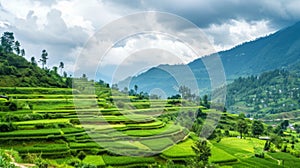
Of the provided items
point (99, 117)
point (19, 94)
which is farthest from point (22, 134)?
point (19, 94)

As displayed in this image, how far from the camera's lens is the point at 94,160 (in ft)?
58.3

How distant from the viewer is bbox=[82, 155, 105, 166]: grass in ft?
56.5

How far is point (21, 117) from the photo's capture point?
23.5 meters

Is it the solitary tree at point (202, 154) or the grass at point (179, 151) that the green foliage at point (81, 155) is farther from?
the solitary tree at point (202, 154)

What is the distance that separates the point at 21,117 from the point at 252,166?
15.7 meters

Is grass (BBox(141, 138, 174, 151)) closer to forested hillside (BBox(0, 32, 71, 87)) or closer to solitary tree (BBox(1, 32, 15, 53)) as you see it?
forested hillside (BBox(0, 32, 71, 87))

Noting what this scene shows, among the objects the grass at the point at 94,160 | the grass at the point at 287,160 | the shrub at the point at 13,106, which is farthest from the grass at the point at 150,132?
the shrub at the point at 13,106

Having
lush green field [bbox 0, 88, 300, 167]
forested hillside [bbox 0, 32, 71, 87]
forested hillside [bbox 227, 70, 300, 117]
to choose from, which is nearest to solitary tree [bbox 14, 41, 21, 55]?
forested hillside [bbox 0, 32, 71, 87]

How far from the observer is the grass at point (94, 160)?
17211mm

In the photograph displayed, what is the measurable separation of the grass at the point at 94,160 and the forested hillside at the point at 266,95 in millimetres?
79242

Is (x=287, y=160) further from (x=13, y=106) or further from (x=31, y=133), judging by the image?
(x=13, y=106)

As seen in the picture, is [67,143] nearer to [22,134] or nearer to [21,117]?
[22,134]

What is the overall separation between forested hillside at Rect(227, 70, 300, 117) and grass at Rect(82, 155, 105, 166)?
79242mm

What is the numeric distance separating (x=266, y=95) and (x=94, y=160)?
10144 centimetres
